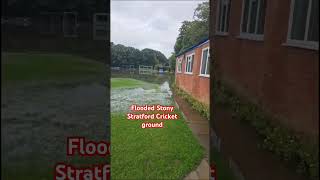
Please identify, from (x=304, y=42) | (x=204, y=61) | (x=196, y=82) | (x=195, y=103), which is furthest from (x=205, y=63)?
(x=304, y=42)

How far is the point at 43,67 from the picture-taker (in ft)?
4.95

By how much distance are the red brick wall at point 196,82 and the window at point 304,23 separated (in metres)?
0.41

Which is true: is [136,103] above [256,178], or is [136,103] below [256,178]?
above

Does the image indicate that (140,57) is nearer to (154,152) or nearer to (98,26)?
(98,26)

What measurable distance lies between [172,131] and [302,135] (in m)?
0.61

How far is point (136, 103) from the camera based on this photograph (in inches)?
66.4

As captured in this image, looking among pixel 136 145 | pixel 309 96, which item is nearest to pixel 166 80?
pixel 136 145

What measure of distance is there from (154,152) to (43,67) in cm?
68

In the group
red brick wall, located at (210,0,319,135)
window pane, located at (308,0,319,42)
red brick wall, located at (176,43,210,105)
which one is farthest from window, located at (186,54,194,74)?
window pane, located at (308,0,319,42)

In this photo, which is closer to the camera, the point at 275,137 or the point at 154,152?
the point at 275,137

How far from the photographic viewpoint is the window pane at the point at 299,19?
1386mm

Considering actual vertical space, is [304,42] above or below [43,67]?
above

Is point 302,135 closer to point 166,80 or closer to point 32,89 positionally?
point 166,80

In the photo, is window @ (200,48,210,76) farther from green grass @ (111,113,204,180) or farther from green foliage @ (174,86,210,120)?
green grass @ (111,113,204,180)
